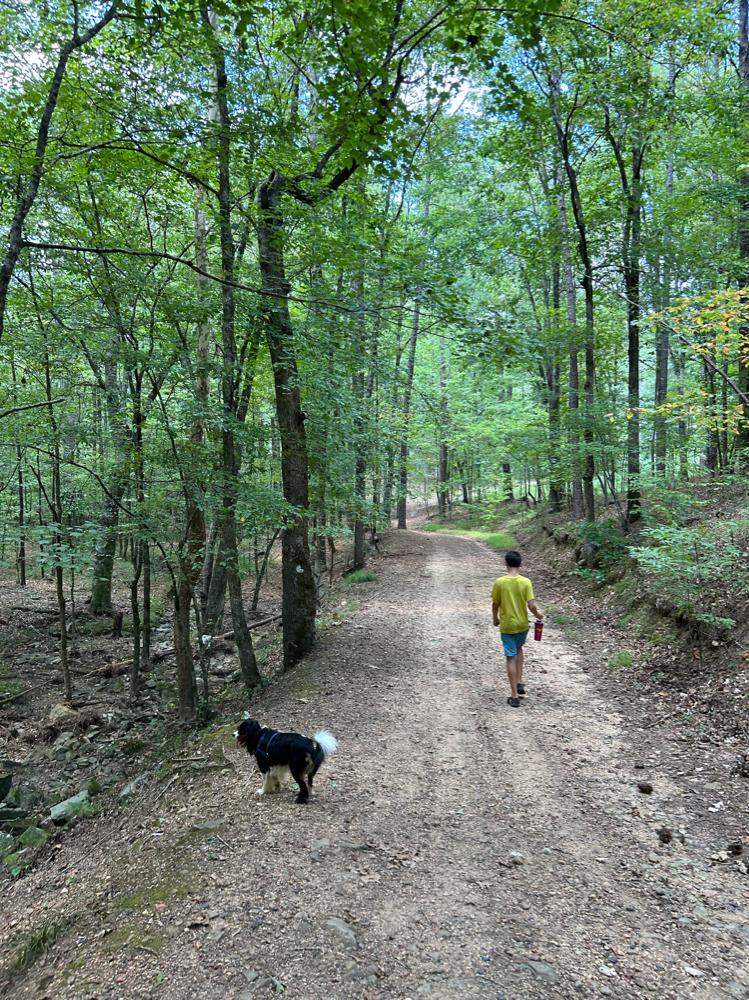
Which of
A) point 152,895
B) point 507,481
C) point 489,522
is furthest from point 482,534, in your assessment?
point 152,895

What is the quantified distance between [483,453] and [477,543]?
20.5 feet

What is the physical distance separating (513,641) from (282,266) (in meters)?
6.12

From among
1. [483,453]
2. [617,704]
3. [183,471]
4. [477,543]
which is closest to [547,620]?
[617,704]

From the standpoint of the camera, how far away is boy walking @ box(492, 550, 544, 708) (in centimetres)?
642

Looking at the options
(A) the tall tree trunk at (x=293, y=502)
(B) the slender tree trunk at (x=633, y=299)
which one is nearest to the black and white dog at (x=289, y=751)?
(A) the tall tree trunk at (x=293, y=502)

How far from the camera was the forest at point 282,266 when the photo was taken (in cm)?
500

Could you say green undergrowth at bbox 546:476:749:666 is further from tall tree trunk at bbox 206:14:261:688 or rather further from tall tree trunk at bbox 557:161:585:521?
tall tree trunk at bbox 206:14:261:688

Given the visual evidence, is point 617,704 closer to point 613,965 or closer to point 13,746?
point 613,965

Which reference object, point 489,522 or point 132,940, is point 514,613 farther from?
point 489,522

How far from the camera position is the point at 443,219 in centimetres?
1848

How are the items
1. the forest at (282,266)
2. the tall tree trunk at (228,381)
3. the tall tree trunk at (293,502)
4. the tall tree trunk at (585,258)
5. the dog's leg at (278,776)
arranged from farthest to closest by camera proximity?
the tall tree trunk at (585,258) < the tall tree trunk at (293,502) < the tall tree trunk at (228,381) < the forest at (282,266) < the dog's leg at (278,776)

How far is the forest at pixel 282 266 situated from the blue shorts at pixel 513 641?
7.66ft

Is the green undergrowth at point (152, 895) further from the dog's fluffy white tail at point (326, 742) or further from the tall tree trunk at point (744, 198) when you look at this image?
the tall tree trunk at point (744, 198)

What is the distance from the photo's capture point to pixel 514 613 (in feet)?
21.1
